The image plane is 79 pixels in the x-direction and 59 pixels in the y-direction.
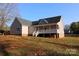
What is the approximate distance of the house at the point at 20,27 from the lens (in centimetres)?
586

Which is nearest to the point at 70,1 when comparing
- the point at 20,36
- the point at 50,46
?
the point at 50,46

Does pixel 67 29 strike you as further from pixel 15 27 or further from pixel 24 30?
pixel 15 27

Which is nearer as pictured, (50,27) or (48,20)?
(48,20)

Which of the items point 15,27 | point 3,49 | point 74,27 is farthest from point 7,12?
point 74,27

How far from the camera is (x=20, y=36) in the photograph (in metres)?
5.89

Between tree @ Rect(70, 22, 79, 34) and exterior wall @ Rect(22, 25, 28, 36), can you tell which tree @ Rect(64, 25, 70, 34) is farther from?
exterior wall @ Rect(22, 25, 28, 36)

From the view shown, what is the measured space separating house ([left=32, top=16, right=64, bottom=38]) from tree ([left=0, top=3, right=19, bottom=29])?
0.66m

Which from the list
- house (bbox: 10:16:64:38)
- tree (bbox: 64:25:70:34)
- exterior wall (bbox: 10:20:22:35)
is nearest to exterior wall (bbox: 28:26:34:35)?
house (bbox: 10:16:64:38)

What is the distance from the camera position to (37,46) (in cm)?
572

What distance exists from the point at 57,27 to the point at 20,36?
1132mm

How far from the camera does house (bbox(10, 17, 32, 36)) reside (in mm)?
5859

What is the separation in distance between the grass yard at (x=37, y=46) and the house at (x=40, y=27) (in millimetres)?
162

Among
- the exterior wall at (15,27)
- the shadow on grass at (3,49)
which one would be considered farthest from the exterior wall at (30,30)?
the shadow on grass at (3,49)

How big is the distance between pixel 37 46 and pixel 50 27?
2.35 ft
